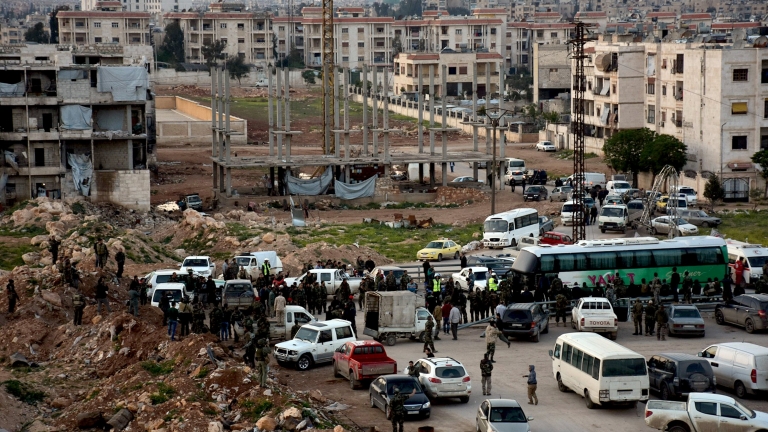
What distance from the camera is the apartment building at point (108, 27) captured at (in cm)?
15550

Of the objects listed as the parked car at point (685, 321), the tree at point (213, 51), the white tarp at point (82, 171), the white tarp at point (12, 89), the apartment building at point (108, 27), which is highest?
the apartment building at point (108, 27)

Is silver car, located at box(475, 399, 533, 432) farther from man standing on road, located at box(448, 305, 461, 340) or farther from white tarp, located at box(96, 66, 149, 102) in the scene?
white tarp, located at box(96, 66, 149, 102)

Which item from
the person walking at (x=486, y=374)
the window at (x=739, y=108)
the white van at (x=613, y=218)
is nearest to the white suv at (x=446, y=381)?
the person walking at (x=486, y=374)

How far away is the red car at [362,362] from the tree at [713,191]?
38.9 meters

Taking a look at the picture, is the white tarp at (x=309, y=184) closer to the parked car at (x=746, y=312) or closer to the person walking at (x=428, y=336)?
the parked car at (x=746, y=312)

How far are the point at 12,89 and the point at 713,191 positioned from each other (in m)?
35.5

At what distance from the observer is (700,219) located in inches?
2115

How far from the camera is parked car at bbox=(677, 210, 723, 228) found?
2109 inches

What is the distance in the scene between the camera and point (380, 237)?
5372cm

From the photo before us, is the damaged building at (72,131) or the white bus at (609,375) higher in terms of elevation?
the damaged building at (72,131)

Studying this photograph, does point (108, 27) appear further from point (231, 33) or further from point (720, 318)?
point (720, 318)

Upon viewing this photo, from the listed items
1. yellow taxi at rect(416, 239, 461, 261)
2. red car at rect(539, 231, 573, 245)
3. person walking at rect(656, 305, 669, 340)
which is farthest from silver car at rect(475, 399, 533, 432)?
yellow taxi at rect(416, 239, 461, 261)

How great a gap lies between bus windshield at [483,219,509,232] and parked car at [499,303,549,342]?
15912mm

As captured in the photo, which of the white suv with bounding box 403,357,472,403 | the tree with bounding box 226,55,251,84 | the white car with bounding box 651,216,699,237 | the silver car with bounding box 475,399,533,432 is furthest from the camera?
the tree with bounding box 226,55,251,84
